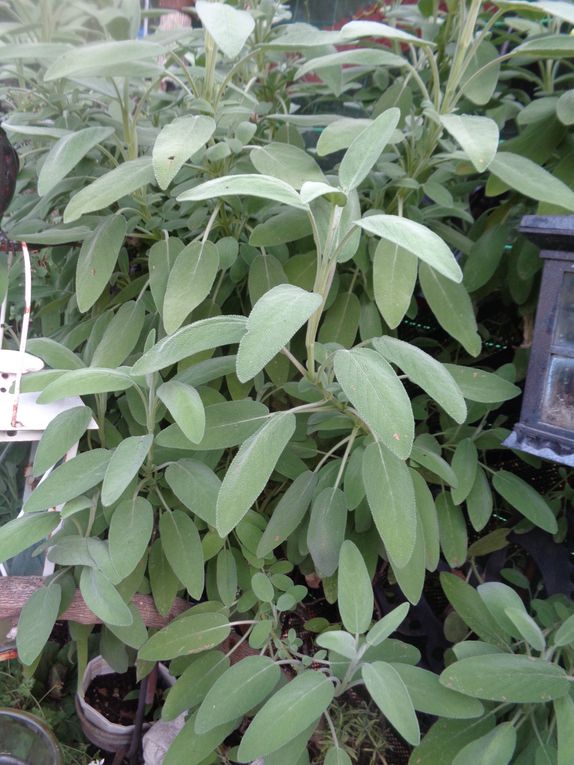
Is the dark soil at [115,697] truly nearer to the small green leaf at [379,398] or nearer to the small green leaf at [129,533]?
the small green leaf at [129,533]

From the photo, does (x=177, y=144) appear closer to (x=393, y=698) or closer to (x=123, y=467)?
(x=123, y=467)

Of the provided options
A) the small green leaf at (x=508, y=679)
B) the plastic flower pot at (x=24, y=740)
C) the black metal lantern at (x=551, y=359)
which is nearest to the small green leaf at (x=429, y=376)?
the black metal lantern at (x=551, y=359)

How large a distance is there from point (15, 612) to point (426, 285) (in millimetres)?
633

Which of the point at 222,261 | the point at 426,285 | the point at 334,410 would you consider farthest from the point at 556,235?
the point at 222,261

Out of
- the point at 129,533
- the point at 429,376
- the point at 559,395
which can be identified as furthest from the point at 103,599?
the point at 559,395

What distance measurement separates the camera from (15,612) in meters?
0.73

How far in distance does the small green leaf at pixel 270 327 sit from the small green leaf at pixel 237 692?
1.16ft

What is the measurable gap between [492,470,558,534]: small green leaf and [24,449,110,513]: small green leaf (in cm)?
49

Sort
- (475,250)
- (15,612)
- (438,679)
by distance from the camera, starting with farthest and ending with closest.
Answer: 1. (475,250)
2. (15,612)
3. (438,679)

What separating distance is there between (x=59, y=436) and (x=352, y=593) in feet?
1.13

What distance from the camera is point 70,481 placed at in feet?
2.11

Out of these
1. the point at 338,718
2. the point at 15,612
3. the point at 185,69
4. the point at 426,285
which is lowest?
the point at 338,718

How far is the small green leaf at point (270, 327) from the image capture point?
462mm

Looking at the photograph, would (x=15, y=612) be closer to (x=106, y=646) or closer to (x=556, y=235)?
(x=106, y=646)
